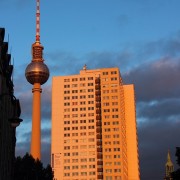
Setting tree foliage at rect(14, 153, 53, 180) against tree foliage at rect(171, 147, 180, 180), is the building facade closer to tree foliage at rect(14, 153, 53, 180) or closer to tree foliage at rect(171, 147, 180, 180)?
tree foliage at rect(14, 153, 53, 180)

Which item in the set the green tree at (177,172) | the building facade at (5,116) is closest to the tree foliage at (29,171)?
the building facade at (5,116)

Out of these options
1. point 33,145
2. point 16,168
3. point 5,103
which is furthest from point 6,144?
point 33,145

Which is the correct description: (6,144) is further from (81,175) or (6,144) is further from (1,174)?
(81,175)

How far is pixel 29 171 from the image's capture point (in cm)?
9200

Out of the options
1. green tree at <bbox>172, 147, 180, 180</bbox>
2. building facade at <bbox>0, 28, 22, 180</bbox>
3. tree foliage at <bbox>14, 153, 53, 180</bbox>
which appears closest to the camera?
building facade at <bbox>0, 28, 22, 180</bbox>

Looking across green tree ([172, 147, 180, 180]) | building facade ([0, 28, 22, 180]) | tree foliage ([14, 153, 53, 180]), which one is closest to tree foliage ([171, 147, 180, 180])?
green tree ([172, 147, 180, 180])

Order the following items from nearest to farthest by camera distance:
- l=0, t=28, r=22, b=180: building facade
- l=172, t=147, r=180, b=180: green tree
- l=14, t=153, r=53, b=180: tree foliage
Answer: l=0, t=28, r=22, b=180: building facade → l=172, t=147, r=180, b=180: green tree → l=14, t=153, r=53, b=180: tree foliage

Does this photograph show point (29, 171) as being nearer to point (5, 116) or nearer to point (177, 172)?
point (5, 116)

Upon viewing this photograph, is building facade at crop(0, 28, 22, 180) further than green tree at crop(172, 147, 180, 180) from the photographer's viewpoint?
No

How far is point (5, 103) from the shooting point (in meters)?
67.1

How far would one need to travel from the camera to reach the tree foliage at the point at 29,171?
90.6 meters

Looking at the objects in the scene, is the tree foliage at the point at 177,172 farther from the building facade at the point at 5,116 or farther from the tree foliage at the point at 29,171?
the tree foliage at the point at 29,171

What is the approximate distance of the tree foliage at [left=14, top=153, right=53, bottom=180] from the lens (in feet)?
297

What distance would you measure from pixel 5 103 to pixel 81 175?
13469 centimetres
